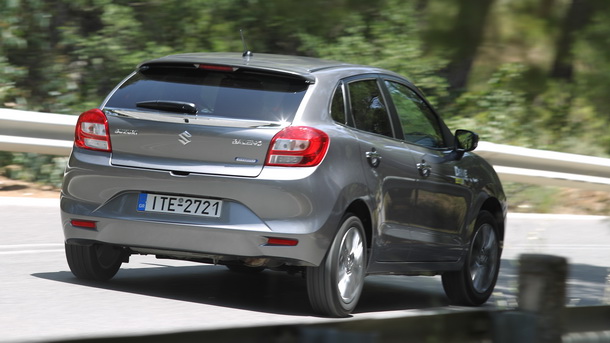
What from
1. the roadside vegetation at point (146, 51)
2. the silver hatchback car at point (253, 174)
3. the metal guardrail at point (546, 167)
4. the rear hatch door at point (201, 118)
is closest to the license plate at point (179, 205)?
the silver hatchback car at point (253, 174)

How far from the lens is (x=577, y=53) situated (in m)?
5.43

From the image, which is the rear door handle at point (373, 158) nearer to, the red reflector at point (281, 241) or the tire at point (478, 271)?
the red reflector at point (281, 241)

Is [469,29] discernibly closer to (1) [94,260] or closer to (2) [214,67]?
(2) [214,67]

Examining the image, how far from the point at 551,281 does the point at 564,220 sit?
9845mm

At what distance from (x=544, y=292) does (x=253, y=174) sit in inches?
108

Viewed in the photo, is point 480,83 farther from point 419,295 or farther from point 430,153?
point 419,295

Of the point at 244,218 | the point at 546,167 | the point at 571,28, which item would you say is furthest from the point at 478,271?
the point at 546,167

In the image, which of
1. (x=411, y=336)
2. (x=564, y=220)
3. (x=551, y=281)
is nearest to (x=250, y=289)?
(x=551, y=281)

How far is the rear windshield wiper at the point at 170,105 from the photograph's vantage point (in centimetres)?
702

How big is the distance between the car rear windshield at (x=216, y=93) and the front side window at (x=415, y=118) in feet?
3.75

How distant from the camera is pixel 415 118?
830 cm

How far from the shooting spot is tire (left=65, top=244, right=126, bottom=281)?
300 inches

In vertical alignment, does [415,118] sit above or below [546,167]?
above

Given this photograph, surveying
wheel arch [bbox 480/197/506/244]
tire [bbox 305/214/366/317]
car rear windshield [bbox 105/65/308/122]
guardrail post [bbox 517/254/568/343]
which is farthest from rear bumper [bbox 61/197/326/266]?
wheel arch [bbox 480/197/506/244]
